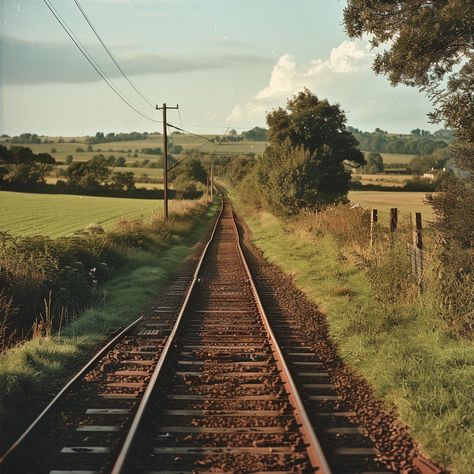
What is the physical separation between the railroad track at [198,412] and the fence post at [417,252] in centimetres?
264

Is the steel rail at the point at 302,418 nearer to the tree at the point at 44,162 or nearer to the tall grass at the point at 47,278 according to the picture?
the tall grass at the point at 47,278

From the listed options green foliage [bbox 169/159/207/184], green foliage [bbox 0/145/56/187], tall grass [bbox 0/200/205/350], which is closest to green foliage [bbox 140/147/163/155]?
green foliage [bbox 169/159/207/184]

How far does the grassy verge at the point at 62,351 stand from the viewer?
266 inches

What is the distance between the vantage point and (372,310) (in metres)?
11.2

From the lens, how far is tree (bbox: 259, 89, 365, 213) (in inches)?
1409

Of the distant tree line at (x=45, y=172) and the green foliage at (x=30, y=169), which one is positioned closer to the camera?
the distant tree line at (x=45, y=172)

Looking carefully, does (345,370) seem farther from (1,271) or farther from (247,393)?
(1,271)

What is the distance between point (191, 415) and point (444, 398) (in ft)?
9.15

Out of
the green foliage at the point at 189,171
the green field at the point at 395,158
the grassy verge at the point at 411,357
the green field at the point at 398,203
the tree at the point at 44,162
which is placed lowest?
the grassy verge at the point at 411,357

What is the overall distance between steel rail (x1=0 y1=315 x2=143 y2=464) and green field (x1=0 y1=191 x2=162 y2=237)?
1991cm

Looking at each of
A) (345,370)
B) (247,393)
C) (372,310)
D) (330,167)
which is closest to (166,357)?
(247,393)

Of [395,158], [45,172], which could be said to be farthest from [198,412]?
[395,158]

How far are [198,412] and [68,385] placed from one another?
182 centimetres

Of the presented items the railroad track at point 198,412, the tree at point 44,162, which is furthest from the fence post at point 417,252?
the tree at point 44,162
